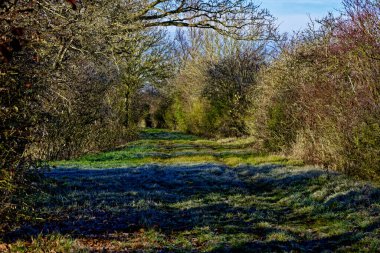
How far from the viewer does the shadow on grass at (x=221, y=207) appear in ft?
25.0

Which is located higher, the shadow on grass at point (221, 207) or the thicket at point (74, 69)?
the thicket at point (74, 69)

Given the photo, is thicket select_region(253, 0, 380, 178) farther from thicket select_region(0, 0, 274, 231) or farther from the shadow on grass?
thicket select_region(0, 0, 274, 231)

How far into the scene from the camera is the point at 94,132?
25672mm

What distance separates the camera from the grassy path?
23.3ft

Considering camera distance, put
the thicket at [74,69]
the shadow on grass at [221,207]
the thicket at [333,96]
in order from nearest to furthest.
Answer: the thicket at [74,69] → the shadow on grass at [221,207] → the thicket at [333,96]

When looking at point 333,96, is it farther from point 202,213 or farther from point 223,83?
point 223,83

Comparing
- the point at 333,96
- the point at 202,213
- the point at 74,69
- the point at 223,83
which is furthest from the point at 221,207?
the point at 223,83

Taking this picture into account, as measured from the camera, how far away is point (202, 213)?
30.9 feet

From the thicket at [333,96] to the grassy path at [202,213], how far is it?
44.2 inches

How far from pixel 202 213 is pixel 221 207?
777mm

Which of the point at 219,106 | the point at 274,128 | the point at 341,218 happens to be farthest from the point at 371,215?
the point at 219,106

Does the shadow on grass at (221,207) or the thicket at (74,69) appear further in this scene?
the shadow on grass at (221,207)

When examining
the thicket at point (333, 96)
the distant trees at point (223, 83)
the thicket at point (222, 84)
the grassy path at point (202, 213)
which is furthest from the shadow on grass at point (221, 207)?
the distant trees at point (223, 83)

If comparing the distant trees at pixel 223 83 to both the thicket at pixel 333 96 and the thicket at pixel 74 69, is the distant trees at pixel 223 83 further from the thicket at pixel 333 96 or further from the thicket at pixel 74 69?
the thicket at pixel 333 96
